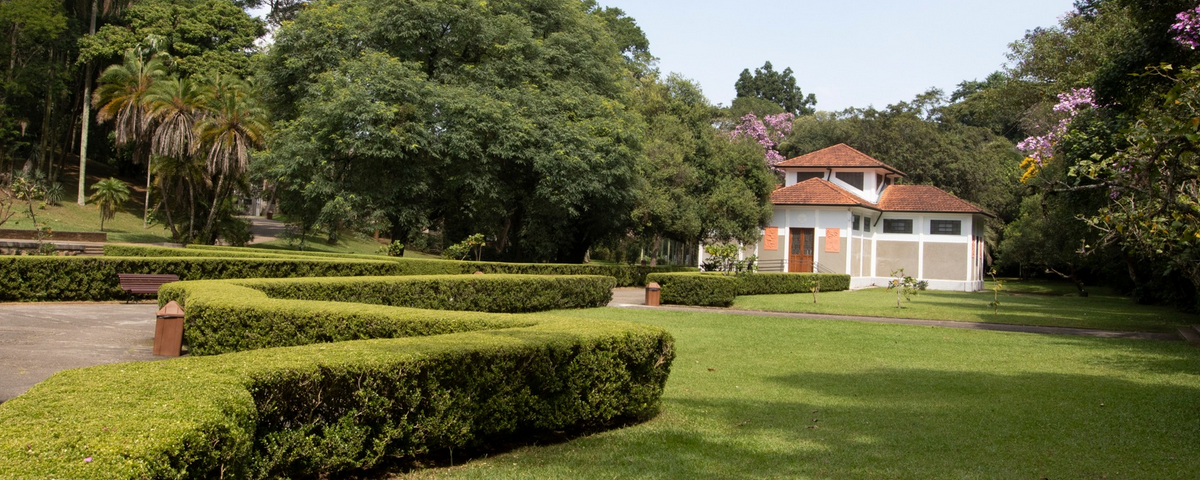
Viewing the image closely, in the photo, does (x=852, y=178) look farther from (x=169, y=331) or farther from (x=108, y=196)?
(x=169, y=331)

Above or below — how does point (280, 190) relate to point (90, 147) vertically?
below

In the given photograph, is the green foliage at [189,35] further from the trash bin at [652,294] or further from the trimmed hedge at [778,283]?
the trash bin at [652,294]

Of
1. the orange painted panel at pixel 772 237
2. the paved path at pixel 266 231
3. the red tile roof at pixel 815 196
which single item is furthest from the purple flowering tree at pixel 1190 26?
the paved path at pixel 266 231

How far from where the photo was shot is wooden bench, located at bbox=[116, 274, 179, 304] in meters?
16.0

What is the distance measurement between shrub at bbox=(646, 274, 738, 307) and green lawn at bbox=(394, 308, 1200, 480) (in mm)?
8482

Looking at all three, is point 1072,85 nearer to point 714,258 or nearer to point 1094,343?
point 1094,343

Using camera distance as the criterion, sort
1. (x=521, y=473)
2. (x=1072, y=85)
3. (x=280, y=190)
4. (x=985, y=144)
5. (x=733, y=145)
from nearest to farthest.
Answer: (x=521, y=473) → (x=1072, y=85) → (x=280, y=190) → (x=733, y=145) → (x=985, y=144)

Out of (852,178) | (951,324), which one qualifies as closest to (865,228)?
(852,178)

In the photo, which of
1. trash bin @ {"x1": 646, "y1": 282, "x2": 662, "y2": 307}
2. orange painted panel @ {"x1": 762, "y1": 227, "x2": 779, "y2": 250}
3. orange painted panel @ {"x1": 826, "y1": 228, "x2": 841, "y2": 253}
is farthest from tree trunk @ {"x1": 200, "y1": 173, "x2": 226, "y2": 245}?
orange painted panel @ {"x1": 826, "y1": 228, "x2": 841, "y2": 253}

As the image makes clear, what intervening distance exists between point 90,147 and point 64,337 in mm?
49670

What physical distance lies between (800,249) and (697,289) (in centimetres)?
1958

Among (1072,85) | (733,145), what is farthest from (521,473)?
(733,145)

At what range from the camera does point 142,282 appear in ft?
53.1

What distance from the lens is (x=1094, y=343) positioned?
14.5 metres
